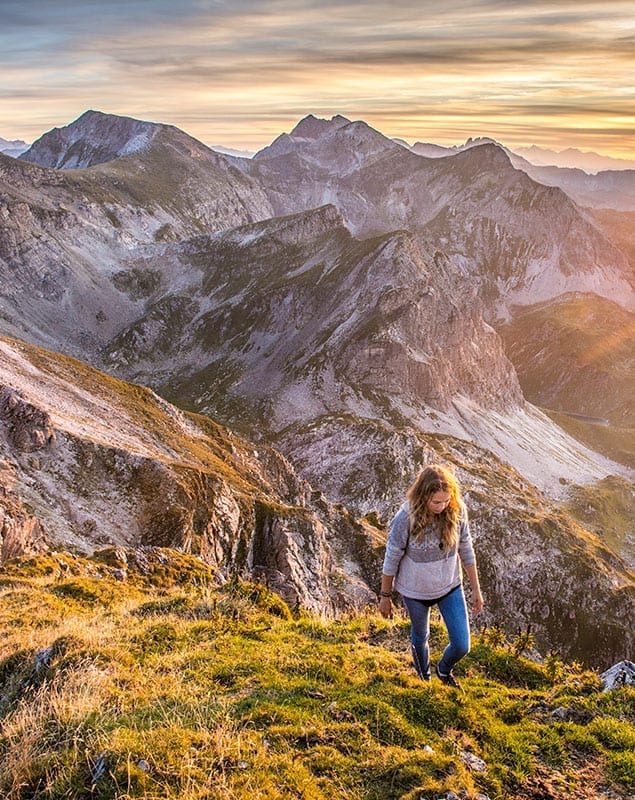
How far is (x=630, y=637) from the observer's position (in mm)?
65812


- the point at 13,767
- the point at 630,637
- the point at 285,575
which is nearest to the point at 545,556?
the point at 630,637

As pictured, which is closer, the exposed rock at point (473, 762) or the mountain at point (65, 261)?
the exposed rock at point (473, 762)

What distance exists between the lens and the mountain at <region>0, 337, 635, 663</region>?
102ft

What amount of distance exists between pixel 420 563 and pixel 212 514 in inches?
1150

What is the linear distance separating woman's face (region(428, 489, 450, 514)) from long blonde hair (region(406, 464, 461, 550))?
0.17ft

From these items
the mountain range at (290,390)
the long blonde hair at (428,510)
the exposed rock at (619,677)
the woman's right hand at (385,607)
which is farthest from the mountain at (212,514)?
the exposed rock at (619,677)

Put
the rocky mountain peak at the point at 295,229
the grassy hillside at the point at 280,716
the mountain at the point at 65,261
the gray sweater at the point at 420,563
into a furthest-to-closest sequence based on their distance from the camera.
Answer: the rocky mountain peak at the point at 295,229 → the mountain at the point at 65,261 → the gray sweater at the point at 420,563 → the grassy hillside at the point at 280,716

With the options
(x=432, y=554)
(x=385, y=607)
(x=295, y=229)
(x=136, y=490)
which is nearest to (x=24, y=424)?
(x=136, y=490)

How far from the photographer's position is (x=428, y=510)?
9789 millimetres

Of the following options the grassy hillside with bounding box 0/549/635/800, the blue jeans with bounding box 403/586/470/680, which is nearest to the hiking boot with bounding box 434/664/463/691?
the blue jeans with bounding box 403/586/470/680

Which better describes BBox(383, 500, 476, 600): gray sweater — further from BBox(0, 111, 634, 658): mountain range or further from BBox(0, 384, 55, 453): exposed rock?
BBox(0, 384, 55, 453): exposed rock

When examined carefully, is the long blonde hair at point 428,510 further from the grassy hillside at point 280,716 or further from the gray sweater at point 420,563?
the grassy hillside at point 280,716

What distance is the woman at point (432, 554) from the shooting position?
9.82 m

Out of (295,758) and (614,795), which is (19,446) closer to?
(295,758)
